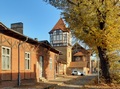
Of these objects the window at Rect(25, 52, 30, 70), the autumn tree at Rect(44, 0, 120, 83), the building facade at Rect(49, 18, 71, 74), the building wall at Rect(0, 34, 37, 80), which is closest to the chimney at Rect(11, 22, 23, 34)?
the building wall at Rect(0, 34, 37, 80)

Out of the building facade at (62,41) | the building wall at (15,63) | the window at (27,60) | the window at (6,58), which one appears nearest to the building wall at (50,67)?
the building wall at (15,63)

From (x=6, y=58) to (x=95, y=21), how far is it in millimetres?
9493

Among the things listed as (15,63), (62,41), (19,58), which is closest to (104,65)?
(19,58)

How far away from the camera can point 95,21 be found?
2442 cm

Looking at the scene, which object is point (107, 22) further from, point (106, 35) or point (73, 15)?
Answer: point (73, 15)

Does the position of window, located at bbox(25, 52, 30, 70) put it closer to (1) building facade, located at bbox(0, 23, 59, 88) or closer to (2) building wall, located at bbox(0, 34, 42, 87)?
(1) building facade, located at bbox(0, 23, 59, 88)

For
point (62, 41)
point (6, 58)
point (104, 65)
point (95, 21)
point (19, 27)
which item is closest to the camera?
point (6, 58)

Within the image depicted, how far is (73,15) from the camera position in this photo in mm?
24547

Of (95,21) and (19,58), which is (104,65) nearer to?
(95,21)

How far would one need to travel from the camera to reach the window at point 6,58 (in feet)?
65.6

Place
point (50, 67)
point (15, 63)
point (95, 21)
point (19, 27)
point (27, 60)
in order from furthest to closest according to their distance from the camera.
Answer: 1. point (50, 67)
2. point (19, 27)
3. point (27, 60)
4. point (95, 21)
5. point (15, 63)

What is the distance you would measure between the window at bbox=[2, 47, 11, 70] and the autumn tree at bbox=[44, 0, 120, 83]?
296 inches

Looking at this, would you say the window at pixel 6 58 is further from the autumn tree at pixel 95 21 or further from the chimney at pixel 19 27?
the autumn tree at pixel 95 21

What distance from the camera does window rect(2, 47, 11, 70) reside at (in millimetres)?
20000
